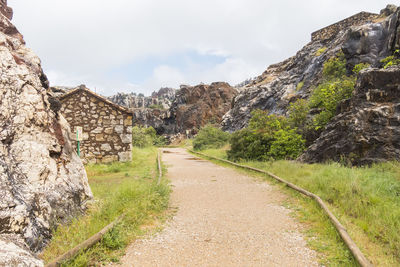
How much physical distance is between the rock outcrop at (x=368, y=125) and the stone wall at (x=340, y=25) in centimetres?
1860

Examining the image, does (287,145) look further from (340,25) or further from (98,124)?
(340,25)

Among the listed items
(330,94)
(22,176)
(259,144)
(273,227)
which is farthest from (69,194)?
(330,94)

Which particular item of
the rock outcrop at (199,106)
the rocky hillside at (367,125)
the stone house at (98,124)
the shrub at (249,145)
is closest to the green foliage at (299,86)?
the shrub at (249,145)

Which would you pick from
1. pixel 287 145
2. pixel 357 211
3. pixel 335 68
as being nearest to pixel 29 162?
pixel 357 211

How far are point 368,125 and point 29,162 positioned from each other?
982 cm

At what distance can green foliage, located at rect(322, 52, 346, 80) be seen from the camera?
1838 centimetres

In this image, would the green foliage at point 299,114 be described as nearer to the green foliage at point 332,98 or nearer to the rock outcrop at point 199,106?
the green foliage at point 332,98

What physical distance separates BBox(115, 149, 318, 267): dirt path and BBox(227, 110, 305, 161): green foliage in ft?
18.7

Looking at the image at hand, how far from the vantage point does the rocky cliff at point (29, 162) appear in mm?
2967

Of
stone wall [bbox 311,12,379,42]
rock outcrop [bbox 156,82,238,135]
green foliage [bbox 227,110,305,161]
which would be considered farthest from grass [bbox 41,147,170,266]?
rock outcrop [bbox 156,82,238,135]

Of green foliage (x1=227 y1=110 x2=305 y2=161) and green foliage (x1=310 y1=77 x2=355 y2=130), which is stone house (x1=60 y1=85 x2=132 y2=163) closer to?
green foliage (x1=227 y1=110 x2=305 y2=161)

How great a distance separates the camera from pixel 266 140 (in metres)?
13.5

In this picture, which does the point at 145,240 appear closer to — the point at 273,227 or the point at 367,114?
the point at 273,227

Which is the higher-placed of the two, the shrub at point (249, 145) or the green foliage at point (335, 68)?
the green foliage at point (335, 68)
